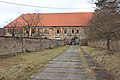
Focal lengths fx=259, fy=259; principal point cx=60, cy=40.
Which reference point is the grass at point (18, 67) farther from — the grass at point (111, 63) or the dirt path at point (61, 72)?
the grass at point (111, 63)

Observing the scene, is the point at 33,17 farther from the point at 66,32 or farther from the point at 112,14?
the point at 112,14

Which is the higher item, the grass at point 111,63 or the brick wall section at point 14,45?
the brick wall section at point 14,45

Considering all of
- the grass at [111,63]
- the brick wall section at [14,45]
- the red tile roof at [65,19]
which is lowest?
the grass at [111,63]

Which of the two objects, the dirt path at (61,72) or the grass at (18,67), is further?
the grass at (18,67)

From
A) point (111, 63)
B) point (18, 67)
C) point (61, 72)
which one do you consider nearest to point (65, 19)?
point (111, 63)

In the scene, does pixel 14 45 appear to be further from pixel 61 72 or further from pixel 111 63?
pixel 61 72

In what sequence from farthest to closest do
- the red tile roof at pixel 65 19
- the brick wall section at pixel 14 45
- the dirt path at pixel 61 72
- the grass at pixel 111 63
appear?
the red tile roof at pixel 65 19
the brick wall section at pixel 14 45
the grass at pixel 111 63
the dirt path at pixel 61 72

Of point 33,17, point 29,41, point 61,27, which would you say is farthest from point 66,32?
point 29,41

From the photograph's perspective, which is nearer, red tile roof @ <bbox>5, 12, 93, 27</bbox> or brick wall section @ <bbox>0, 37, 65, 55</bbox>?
brick wall section @ <bbox>0, 37, 65, 55</bbox>

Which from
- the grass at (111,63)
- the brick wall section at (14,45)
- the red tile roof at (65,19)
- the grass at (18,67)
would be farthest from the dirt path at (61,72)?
the red tile roof at (65,19)

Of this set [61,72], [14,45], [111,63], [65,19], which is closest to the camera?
[61,72]

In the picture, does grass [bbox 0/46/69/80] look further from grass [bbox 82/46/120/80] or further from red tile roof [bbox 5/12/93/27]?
red tile roof [bbox 5/12/93/27]

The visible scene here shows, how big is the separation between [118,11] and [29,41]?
17.3m

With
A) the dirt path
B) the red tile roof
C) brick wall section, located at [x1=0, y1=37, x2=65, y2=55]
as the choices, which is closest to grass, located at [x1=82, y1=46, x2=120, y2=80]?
the dirt path
